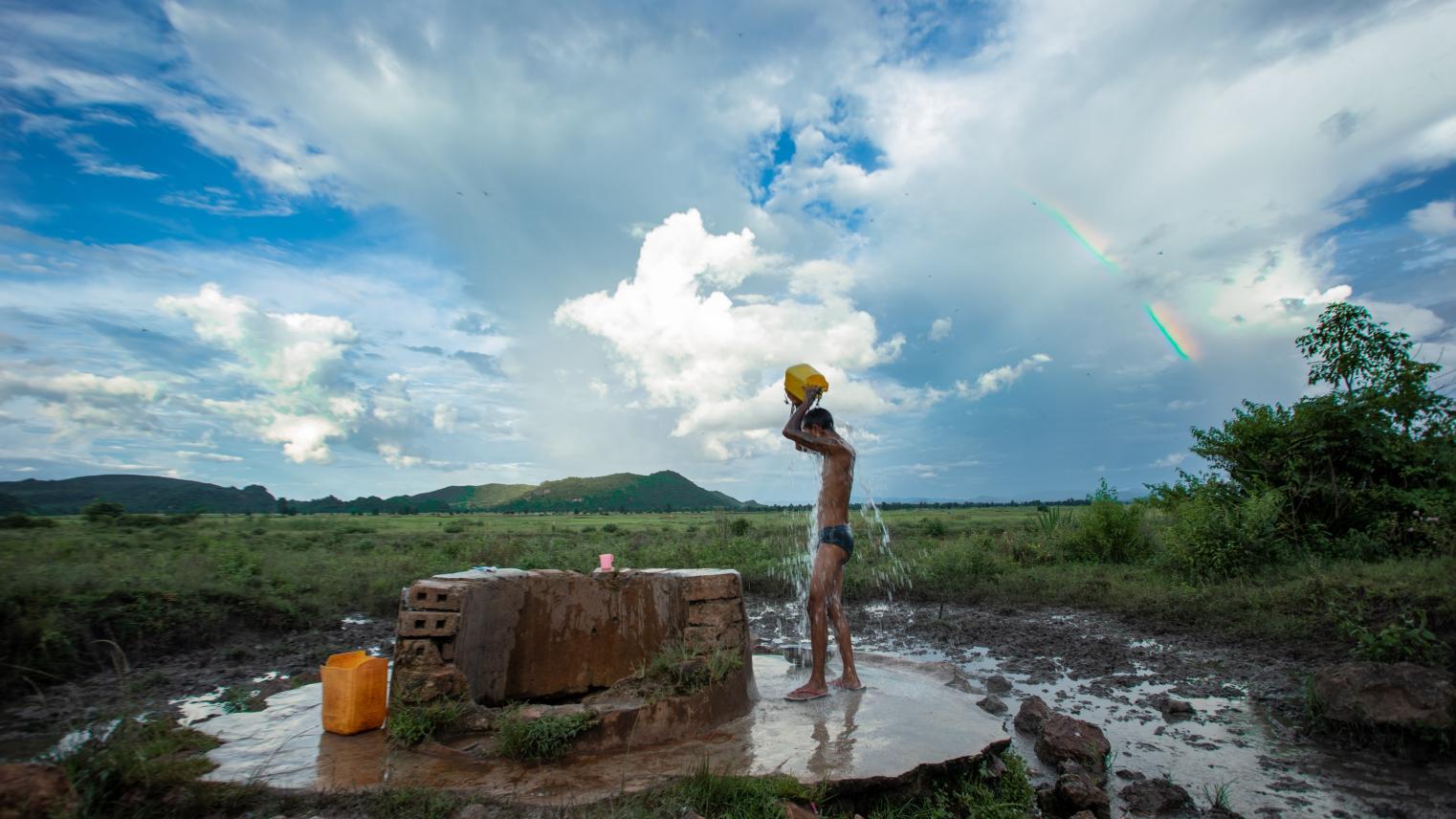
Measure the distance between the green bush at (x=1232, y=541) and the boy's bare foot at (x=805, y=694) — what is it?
306 inches

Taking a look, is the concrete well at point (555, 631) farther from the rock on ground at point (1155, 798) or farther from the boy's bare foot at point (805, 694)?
the rock on ground at point (1155, 798)

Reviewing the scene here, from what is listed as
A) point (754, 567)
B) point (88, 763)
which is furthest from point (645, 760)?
point (754, 567)

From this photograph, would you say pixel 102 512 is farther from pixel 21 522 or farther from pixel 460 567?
pixel 460 567

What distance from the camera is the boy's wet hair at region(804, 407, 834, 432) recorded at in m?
6.22

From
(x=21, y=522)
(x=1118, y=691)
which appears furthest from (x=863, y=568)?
(x=21, y=522)

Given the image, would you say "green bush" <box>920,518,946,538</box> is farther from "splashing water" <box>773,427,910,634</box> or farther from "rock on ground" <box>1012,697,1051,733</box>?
"rock on ground" <box>1012,697,1051,733</box>

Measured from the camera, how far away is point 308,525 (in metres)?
27.2

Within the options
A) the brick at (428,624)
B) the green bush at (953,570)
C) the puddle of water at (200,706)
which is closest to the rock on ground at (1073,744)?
the brick at (428,624)

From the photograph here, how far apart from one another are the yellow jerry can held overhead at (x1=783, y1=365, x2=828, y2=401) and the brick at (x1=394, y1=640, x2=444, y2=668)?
11.5ft

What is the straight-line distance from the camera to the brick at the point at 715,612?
219 inches

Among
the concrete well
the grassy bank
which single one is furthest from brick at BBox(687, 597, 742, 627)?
the grassy bank

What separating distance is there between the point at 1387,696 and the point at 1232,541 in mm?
5461

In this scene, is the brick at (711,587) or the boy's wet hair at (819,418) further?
the boy's wet hair at (819,418)

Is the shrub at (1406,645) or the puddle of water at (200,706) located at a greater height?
the shrub at (1406,645)
